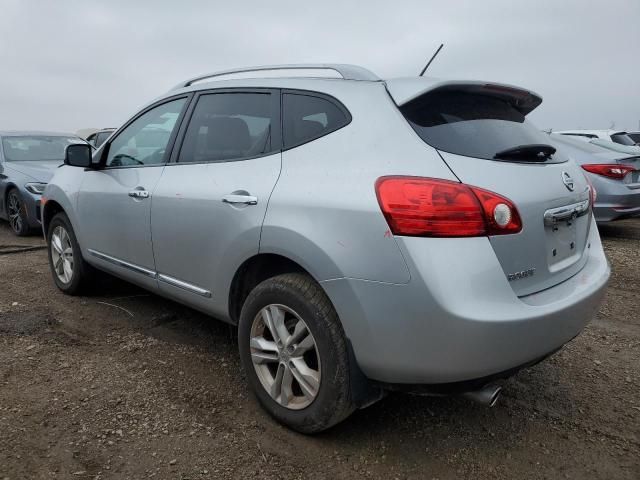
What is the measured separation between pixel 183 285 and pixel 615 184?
232 inches

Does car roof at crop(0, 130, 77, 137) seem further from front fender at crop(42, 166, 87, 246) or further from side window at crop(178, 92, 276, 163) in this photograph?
side window at crop(178, 92, 276, 163)

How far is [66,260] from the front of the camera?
4.34m

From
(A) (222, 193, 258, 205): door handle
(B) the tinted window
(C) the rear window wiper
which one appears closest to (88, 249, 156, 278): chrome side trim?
(A) (222, 193, 258, 205): door handle

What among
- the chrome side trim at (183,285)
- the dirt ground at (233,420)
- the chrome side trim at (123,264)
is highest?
the chrome side trim at (183,285)

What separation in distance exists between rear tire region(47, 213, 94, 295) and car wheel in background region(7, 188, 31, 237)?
2.86 meters

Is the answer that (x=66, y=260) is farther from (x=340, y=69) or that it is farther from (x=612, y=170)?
(x=612, y=170)

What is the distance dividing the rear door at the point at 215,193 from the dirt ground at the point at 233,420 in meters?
0.49

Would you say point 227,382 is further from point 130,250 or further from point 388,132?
point 388,132

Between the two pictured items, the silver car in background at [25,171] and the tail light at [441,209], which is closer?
the tail light at [441,209]

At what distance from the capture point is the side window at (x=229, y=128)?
8.70ft

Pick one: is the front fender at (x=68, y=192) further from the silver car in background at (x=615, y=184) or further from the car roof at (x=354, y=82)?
the silver car in background at (x=615, y=184)

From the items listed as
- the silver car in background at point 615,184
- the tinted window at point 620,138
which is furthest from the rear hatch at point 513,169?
the tinted window at point 620,138

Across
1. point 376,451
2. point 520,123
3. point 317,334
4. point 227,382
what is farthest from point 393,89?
point 227,382

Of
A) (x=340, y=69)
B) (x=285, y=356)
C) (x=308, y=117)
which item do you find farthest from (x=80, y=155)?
(x=285, y=356)
